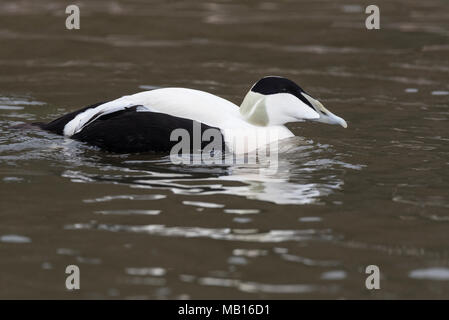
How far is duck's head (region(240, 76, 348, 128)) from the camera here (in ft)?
21.2

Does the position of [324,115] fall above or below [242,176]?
above

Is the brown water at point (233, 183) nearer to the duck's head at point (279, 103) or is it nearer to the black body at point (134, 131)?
the black body at point (134, 131)

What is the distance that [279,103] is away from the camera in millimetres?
Result: 6516

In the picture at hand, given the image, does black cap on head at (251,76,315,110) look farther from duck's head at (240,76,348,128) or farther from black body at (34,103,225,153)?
black body at (34,103,225,153)

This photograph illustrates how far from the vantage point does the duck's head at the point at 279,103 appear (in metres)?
6.46

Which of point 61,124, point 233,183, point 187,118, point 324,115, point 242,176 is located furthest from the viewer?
point 61,124

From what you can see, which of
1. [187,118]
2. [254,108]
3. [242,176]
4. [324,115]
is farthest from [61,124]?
[324,115]

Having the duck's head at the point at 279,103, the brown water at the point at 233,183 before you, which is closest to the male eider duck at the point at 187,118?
the duck's head at the point at 279,103

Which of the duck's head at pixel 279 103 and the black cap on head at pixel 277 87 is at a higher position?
the black cap on head at pixel 277 87

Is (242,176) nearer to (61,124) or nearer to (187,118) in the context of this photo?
(187,118)

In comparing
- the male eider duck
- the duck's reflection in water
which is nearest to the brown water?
the duck's reflection in water

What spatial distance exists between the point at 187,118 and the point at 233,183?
72cm

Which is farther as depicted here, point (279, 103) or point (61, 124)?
point (61, 124)
